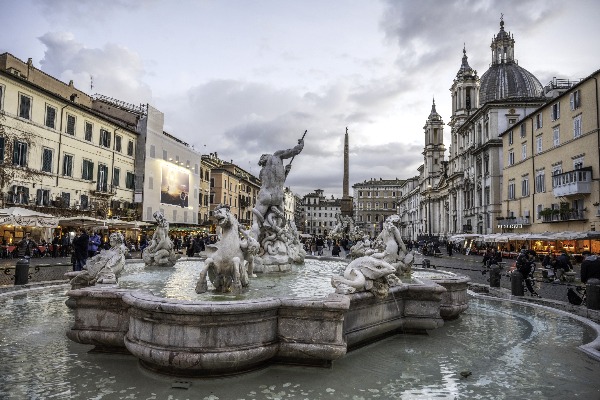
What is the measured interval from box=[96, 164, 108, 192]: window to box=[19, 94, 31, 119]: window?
7.50m

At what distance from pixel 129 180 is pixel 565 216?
1357 inches

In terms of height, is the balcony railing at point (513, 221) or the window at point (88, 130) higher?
the window at point (88, 130)

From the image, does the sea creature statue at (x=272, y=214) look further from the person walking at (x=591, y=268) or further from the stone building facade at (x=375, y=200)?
the stone building facade at (x=375, y=200)

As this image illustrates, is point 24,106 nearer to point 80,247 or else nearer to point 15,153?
point 15,153

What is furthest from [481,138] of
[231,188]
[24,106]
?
[24,106]

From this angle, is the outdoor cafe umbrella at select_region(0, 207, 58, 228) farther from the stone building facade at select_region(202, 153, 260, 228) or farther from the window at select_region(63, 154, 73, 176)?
the stone building facade at select_region(202, 153, 260, 228)

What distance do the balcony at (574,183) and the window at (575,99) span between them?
4905 millimetres

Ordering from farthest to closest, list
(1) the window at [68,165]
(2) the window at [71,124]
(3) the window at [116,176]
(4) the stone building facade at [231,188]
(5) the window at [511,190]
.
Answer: (4) the stone building facade at [231,188] < (5) the window at [511,190] < (3) the window at [116,176] < (2) the window at [71,124] < (1) the window at [68,165]

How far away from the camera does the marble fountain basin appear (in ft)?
13.9

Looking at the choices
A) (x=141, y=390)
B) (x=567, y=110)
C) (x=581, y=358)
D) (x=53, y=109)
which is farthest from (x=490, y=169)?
(x=141, y=390)

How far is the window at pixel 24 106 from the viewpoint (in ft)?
80.5

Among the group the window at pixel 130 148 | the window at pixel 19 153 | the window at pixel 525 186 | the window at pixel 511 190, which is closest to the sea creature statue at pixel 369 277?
the window at pixel 19 153

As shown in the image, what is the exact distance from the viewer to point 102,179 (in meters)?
32.4

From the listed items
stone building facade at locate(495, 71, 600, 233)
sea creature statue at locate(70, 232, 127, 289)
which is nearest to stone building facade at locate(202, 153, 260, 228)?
stone building facade at locate(495, 71, 600, 233)
